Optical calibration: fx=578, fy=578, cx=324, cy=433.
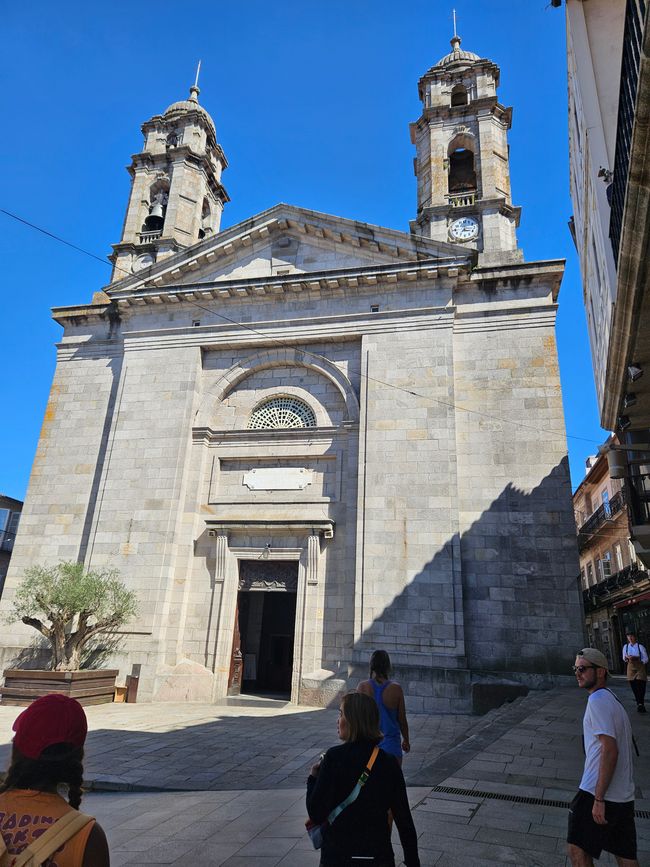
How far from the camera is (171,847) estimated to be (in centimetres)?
461

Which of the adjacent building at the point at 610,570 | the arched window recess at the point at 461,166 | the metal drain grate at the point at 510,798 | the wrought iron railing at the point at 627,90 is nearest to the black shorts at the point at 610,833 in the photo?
the metal drain grate at the point at 510,798

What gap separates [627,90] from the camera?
5867 millimetres

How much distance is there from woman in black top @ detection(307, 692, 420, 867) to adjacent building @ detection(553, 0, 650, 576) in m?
4.93

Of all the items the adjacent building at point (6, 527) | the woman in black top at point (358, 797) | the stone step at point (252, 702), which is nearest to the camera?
the woman in black top at point (358, 797)

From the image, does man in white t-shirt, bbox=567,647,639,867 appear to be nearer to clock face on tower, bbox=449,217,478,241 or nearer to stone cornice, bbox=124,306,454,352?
stone cornice, bbox=124,306,454,352

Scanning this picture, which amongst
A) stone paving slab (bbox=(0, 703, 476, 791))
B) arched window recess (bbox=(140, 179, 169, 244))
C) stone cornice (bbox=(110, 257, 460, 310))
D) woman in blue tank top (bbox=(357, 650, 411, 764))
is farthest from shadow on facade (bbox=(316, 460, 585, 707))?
arched window recess (bbox=(140, 179, 169, 244))

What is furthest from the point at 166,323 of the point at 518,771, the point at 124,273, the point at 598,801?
the point at 598,801

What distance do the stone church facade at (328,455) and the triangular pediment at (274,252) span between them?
0.07 meters

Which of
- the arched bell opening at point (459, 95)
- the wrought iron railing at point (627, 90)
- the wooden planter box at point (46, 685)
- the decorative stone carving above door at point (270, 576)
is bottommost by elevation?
the wooden planter box at point (46, 685)

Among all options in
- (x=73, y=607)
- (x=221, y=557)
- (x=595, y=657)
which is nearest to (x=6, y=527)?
(x=73, y=607)

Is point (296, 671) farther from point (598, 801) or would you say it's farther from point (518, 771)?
point (598, 801)

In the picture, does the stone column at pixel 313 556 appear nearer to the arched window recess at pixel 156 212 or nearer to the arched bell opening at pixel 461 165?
the arched bell opening at pixel 461 165

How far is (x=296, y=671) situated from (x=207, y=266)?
12.8 meters

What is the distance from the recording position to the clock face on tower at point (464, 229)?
1898 cm
